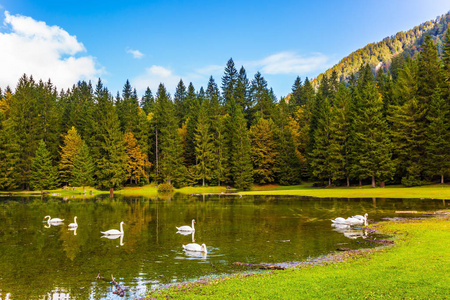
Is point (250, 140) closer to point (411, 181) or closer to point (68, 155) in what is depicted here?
point (411, 181)

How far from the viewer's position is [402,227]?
910 inches

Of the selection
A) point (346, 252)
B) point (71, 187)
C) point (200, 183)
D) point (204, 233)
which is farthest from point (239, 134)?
point (346, 252)

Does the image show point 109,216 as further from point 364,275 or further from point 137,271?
point 364,275

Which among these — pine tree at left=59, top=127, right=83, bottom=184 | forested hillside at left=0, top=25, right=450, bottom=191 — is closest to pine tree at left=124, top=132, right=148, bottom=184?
forested hillside at left=0, top=25, right=450, bottom=191

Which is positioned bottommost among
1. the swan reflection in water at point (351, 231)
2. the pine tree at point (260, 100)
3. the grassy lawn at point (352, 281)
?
the swan reflection in water at point (351, 231)

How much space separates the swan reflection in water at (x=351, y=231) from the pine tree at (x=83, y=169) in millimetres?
66061

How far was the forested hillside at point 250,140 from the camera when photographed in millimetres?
63031

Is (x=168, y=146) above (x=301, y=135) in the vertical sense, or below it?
below

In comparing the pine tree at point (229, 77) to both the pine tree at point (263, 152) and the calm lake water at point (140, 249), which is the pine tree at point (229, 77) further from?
the calm lake water at point (140, 249)

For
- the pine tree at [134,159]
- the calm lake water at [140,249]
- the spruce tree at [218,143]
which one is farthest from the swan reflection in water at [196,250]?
the pine tree at [134,159]

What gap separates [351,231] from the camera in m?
23.9

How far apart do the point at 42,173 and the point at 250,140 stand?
50373 mm

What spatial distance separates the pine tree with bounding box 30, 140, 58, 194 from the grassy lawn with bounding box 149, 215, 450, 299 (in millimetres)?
76771

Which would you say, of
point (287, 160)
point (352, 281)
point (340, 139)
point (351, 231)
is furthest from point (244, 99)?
point (352, 281)
